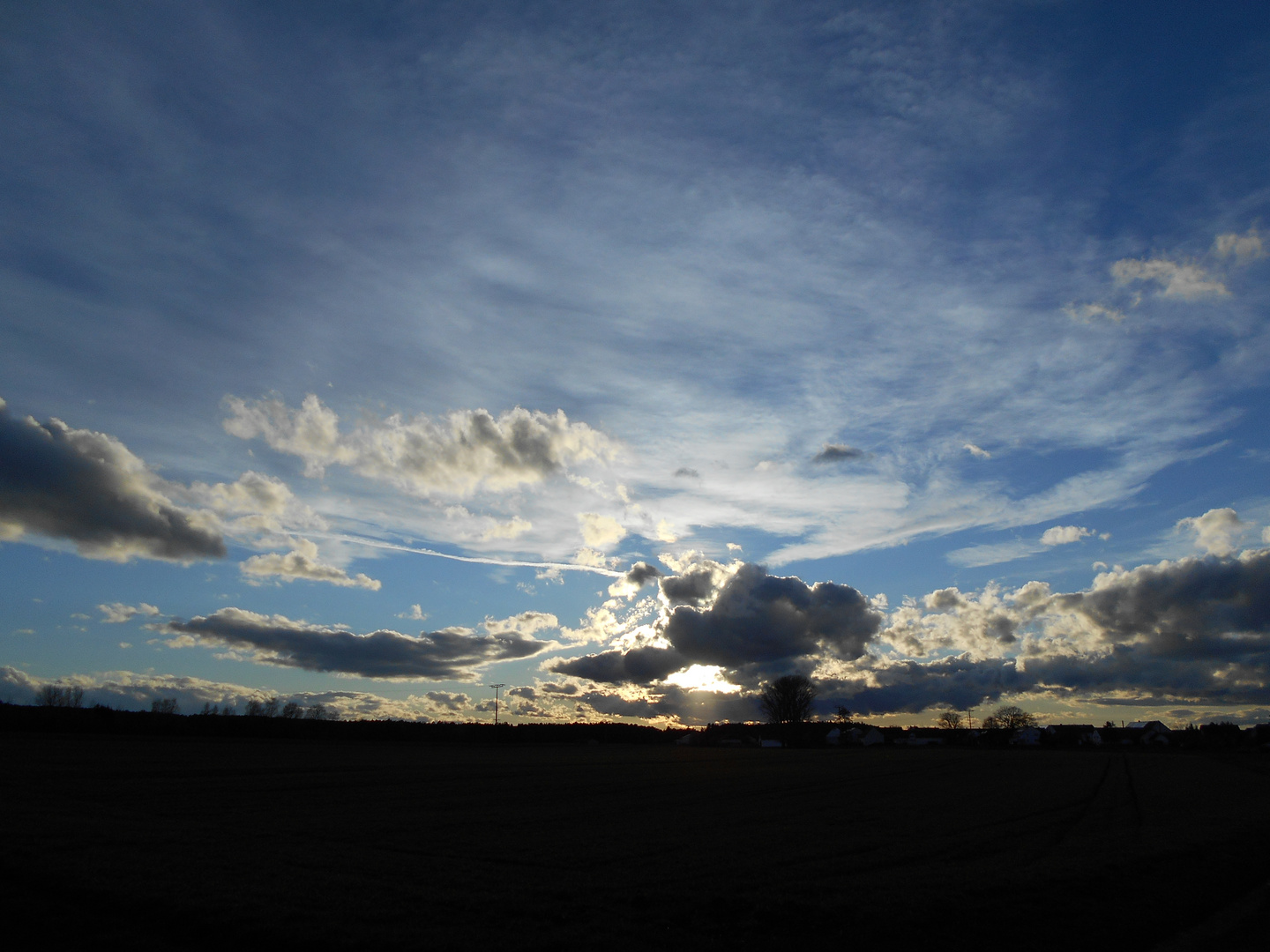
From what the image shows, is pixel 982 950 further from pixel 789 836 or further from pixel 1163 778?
pixel 1163 778

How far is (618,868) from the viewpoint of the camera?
1766 centimetres

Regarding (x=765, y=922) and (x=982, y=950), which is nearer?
(x=982, y=950)

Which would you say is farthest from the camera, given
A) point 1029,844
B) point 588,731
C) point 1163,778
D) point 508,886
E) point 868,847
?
point 588,731

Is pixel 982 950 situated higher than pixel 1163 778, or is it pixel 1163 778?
pixel 982 950

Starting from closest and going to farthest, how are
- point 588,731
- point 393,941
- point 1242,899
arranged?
point 393,941 → point 1242,899 → point 588,731

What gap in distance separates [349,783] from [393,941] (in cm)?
3406

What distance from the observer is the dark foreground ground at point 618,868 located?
12438 mm

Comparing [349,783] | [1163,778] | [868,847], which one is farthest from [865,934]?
[1163,778]

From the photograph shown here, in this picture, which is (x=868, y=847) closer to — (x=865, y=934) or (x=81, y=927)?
(x=865, y=934)

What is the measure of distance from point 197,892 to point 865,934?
1182 cm

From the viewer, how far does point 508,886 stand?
50.0 feet

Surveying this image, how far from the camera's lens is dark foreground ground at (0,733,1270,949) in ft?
40.8

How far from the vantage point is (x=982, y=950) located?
12.2 metres

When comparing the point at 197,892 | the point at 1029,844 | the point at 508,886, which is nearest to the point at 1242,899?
the point at 1029,844
